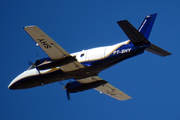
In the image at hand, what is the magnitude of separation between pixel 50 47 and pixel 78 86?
28.8ft

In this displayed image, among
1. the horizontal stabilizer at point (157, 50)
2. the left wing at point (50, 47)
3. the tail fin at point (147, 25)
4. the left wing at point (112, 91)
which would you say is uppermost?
the tail fin at point (147, 25)

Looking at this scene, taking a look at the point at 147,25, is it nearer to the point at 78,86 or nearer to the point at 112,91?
the point at 112,91

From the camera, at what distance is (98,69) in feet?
106

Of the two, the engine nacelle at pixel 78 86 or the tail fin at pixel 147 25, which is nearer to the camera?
the tail fin at pixel 147 25

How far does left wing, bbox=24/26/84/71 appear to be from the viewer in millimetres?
27469

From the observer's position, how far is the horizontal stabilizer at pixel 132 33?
27062mm

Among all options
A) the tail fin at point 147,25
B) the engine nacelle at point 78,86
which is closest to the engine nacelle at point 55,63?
the engine nacelle at point 78,86

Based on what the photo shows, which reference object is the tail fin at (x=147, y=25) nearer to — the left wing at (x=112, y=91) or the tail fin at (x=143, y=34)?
the tail fin at (x=143, y=34)

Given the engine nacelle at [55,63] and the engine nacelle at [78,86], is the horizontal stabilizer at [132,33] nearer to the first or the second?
the engine nacelle at [55,63]

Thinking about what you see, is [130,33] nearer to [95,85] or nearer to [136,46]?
[136,46]

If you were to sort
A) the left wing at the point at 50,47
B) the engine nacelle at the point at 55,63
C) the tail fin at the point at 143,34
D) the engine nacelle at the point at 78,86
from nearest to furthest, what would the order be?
the left wing at the point at 50,47 → the tail fin at the point at 143,34 → the engine nacelle at the point at 55,63 → the engine nacelle at the point at 78,86

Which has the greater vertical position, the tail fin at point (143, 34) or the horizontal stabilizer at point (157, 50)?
the tail fin at point (143, 34)

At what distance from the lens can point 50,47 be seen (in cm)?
2947

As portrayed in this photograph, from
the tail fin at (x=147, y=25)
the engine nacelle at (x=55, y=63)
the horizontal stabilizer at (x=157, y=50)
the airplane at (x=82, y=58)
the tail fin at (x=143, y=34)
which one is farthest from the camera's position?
the engine nacelle at (x=55, y=63)
